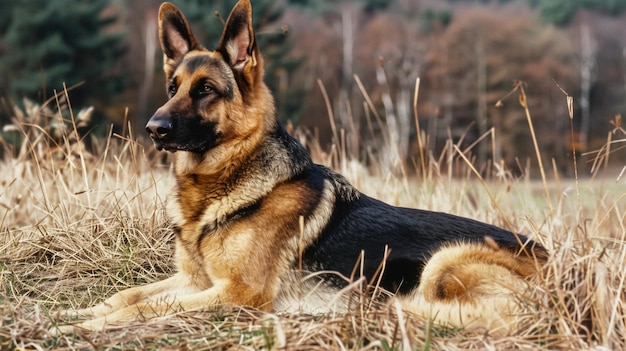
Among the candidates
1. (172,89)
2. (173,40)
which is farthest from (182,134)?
(173,40)

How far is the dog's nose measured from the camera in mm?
3499

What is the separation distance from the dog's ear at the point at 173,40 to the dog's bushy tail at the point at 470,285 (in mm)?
2010

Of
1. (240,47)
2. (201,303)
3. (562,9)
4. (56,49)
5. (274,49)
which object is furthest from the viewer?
(562,9)

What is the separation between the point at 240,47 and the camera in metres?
3.88

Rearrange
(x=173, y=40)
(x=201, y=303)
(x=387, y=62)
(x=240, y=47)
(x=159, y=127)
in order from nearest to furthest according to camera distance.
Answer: (x=201, y=303)
(x=159, y=127)
(x=240, y=47)
(x=173, y=40)
(x=387, y=62)

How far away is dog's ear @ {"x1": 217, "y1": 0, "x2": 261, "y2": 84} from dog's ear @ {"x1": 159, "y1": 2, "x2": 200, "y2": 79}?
12.8 inches

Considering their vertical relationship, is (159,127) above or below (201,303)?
above

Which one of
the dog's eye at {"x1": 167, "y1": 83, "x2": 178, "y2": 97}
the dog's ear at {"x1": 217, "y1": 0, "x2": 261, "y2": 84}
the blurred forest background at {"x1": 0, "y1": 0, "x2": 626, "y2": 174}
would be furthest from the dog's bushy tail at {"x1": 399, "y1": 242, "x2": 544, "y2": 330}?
the blurred forest background at {"x1": 0, "y1": 0, "x2": 626, "y2": 174}

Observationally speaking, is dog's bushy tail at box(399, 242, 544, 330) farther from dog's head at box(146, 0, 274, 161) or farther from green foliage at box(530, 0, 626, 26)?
green foliage at box(530, 0, 626, 26)

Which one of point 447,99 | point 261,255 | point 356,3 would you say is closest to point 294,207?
point 261,255

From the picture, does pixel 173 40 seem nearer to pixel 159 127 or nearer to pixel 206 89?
pixel 206 89

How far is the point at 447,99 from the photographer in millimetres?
35875

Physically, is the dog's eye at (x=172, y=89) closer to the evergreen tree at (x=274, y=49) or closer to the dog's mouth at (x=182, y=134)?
the dog's mouth at (x=182, y=134)

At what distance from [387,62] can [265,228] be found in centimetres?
3168
